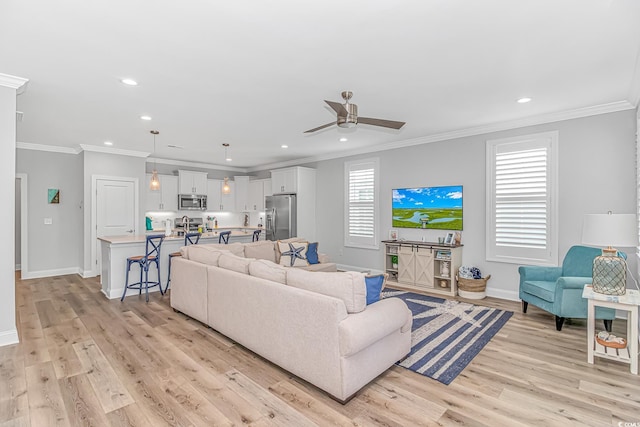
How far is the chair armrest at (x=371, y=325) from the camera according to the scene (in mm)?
2277

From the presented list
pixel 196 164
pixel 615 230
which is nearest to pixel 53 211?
pixel 196 164

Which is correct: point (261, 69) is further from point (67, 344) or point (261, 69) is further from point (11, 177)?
point (67, 344)

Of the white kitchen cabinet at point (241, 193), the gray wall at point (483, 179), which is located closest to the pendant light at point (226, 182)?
the white kitchen cabinet at point (241, 193)

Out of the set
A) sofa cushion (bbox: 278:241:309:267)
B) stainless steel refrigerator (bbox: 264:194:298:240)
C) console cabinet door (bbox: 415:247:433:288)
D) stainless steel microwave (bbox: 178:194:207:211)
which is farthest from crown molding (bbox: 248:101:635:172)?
stainless steel microwave (bbox: 178:194:207:211)

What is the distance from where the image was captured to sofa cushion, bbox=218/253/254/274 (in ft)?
11.2

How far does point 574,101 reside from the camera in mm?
3994

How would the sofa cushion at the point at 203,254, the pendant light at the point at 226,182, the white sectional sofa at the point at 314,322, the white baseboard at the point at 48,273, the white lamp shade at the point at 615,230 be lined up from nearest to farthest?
the white sectional sofa at the point at 314,322 < the white lamp shade at the point at 615,230 < the sofa cushion at the point at 203,254 < the white baseboard at the point at 48,273 < the pendant light at the point at 226,182

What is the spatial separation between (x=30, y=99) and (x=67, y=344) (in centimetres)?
290

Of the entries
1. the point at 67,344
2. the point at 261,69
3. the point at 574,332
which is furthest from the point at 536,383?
the point at 67,344

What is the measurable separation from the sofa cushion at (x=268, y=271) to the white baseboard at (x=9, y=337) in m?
2.55

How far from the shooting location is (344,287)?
97.6 inches

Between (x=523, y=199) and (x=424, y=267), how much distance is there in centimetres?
183

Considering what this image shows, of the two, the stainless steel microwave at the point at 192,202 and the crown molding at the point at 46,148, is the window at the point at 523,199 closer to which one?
the stainless steel microwave at the point at 192,202

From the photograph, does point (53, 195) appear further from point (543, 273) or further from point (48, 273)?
point (543, 273)
